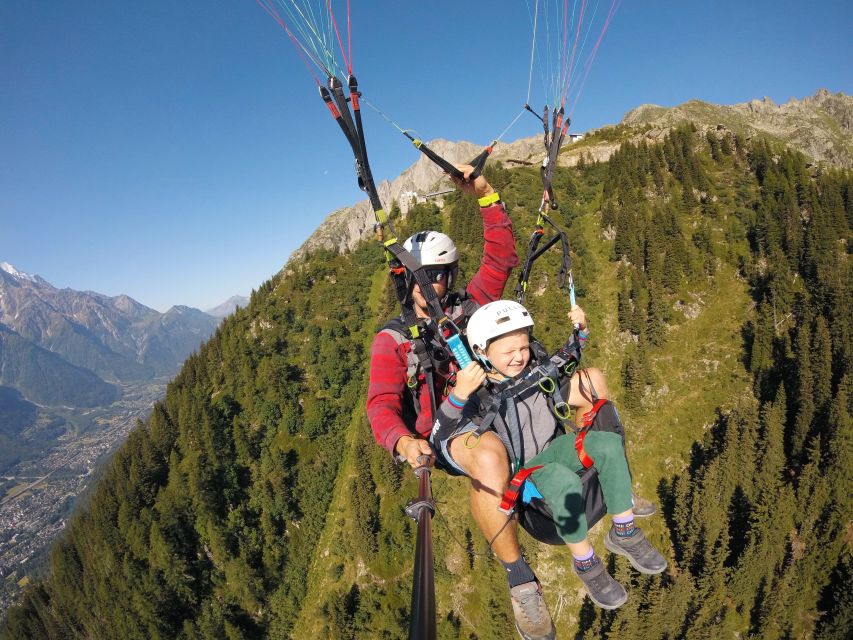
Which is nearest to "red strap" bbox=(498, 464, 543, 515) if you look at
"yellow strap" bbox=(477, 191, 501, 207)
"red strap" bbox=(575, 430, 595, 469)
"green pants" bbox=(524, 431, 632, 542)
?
"green pants" bbox=(524, 431, 632, 542)

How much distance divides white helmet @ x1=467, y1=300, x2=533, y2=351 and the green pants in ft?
5.17

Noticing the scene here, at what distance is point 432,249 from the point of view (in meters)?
6.72

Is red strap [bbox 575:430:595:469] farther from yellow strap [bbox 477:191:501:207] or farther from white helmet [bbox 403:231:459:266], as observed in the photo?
yellow strap [bbox 477:191:501:207]

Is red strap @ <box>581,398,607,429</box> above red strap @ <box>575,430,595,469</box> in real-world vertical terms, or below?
above

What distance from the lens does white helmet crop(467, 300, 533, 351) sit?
5225mm

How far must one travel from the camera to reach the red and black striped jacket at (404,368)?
540 centimetres

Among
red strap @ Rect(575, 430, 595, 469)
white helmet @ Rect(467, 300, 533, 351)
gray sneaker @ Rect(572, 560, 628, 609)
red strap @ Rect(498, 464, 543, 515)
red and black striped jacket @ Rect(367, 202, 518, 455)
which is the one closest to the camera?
red strap @ Rect(498, 464, 543, 515)

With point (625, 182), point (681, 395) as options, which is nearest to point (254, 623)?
point (681, 395)

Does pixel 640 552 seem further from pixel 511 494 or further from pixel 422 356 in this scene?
pixel 422 356

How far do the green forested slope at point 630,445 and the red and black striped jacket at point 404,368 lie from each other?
38870 mm

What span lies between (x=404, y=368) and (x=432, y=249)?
2059mm

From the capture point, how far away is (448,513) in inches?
1827

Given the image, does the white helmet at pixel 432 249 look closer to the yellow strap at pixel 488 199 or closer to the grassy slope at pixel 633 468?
the yellow strap at pixel 488 199

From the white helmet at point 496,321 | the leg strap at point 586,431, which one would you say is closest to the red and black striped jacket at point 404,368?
the white helmet at point 496,321
